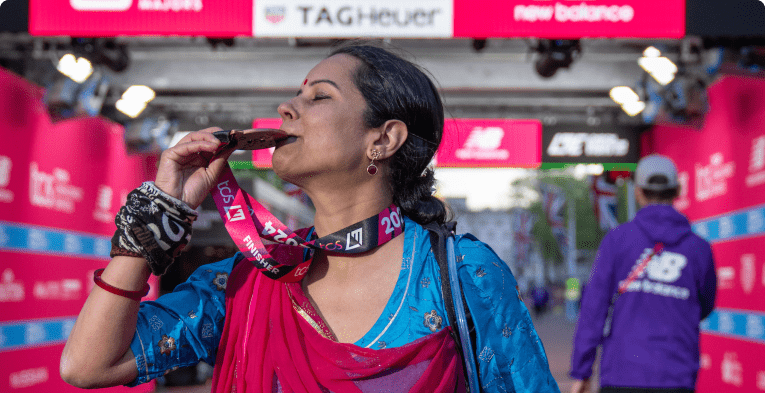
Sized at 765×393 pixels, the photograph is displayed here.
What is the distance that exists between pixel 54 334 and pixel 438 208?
6.48 metres

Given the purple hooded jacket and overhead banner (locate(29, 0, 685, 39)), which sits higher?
overhead banner (locate(29, 0, 685, 39))

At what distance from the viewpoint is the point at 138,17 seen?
12.0 ft

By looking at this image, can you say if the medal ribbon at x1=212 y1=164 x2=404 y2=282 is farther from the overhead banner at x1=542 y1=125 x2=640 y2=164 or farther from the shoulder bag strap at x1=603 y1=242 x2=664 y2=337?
the overhead banner at x1=542 y1=125 x2=640 y2=164

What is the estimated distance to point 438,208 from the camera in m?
1.88

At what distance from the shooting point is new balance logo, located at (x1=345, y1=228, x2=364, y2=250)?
64.4 inches

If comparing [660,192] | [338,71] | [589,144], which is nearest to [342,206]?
[338,71]

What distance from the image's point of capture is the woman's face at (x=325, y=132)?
1.66 metres

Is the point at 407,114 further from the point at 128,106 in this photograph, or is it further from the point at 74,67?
the point at 128,106

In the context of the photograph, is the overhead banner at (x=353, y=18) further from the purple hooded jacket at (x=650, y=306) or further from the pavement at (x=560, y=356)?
the pavement at (x=560, y=356)

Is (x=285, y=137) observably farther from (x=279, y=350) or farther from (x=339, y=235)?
(x=279, y=350)

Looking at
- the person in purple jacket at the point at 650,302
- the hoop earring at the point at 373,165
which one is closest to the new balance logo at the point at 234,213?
the hoop earring at the point at 373,165

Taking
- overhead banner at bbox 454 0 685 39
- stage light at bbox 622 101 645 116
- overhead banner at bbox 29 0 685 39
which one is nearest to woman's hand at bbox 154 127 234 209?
overhead banner at bbox 29 0 685 39

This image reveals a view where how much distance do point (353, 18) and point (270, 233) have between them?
7.66 ft

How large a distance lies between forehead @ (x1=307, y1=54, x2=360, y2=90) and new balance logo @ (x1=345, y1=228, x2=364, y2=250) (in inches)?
15.8
